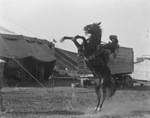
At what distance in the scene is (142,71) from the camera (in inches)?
1049

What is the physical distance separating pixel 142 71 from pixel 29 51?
11.1 meters

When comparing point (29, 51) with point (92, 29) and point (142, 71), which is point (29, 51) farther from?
point (92, 29)

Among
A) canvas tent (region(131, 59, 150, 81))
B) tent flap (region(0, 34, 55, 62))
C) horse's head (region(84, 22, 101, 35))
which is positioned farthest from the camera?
canvas tent (region(131, 59, 150, 81))

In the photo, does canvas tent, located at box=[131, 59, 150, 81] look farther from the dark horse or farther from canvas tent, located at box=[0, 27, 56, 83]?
the dark horse

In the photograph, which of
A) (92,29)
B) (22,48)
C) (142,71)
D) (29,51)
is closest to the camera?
(92,29)

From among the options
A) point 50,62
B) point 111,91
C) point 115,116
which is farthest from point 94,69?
point 50,62

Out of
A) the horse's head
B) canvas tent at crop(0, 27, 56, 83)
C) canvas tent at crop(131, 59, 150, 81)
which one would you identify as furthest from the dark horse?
canvas tent at crop(131, 59, 150, 81)

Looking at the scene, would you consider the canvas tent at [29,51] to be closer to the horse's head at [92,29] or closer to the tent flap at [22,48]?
the tent flap at [22,48]

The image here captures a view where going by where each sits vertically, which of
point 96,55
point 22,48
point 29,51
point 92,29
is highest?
point 22,48

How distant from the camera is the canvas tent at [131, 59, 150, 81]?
85.8ft

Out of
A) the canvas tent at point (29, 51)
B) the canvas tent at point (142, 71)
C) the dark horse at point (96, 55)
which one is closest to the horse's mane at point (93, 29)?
the dark horse at point (96, 55)

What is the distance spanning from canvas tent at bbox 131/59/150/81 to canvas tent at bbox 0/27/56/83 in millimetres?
7692

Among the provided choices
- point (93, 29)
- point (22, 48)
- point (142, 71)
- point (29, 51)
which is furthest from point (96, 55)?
point (142, 71)

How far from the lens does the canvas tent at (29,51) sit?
19219mm
